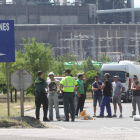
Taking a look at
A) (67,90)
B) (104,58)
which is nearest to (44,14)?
(104,58)

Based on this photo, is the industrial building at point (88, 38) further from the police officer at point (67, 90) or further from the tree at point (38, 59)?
the police officer at point (67, 90)

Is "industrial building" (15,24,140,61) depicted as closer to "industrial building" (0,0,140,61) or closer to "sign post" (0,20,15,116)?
"industrial building" (0,0,140,61)

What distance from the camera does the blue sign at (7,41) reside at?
14.9 m


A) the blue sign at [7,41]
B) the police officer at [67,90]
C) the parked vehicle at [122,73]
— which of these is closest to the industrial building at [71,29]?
the parked vehicle at [122,73]

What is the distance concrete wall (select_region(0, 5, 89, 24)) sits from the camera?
473 ft

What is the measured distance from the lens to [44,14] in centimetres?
14700

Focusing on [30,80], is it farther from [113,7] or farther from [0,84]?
[113,7]

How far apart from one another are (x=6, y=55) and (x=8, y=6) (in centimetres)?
13139

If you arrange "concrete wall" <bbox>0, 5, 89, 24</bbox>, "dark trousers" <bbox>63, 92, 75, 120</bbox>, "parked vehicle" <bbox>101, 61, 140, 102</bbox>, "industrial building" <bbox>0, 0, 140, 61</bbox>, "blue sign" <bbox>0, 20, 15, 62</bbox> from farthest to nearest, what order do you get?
"concrete wall" <bbox>0, 5, 89, 24</bbox>, "industrial building" <bbox>0, 0, 140, 61</bbox>, "parked vehicle" <bbox>101, 61, 140, 102</bbox>, "dark trousers" <bbox>63, 92, 75, 120</bbox>, "blue sign" <bbox>0, 20, 15, 62</bbox>

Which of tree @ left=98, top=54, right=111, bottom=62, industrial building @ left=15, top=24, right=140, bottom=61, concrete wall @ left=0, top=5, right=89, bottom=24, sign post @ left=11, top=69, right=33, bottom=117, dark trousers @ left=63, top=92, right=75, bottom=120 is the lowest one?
dark trousers @ left=63, top=92, right=75, bottom=120

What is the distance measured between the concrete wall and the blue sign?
129 metres

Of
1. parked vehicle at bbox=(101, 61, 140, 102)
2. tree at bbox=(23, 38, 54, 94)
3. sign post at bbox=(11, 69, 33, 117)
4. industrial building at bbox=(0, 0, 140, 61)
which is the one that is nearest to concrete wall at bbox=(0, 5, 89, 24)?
industrial building at bbox=(0, 0, 140, 61)

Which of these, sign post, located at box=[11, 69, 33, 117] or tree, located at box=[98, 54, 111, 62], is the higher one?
tree, located at box=[98, 54, 111, 62]

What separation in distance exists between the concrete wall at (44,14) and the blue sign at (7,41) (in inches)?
5098
